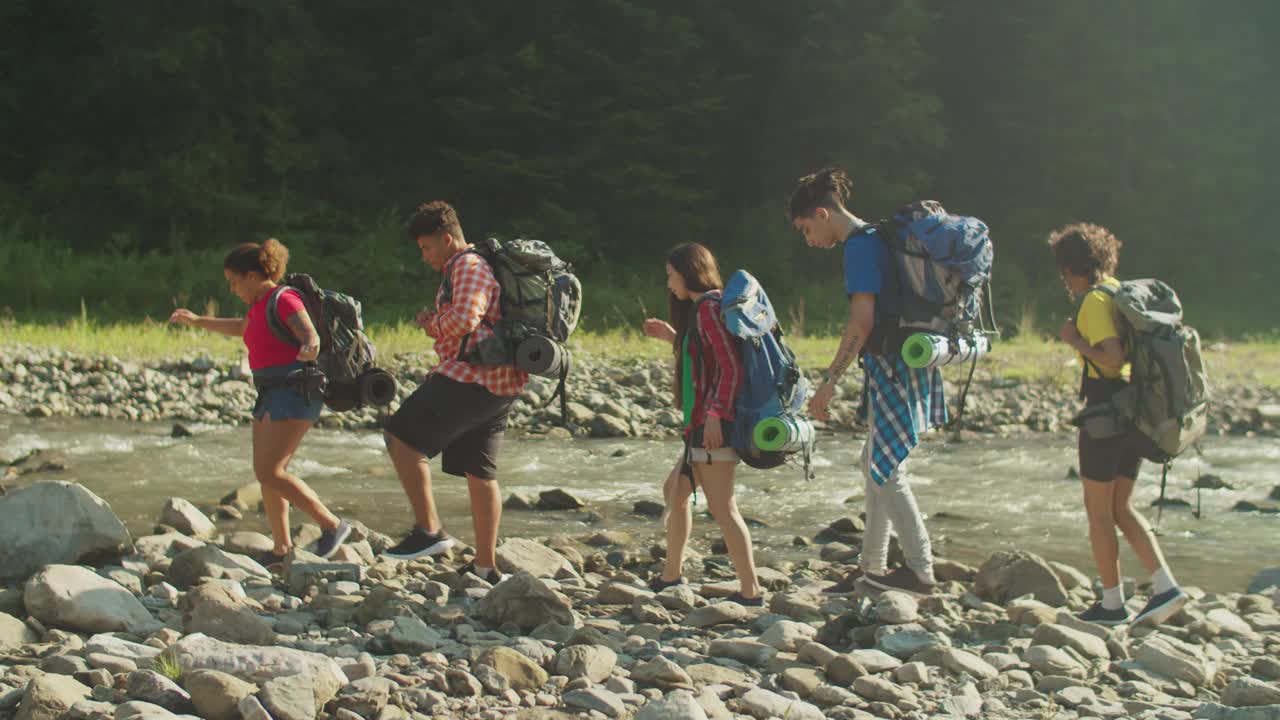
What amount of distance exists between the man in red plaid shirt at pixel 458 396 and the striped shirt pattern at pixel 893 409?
62.8 inches

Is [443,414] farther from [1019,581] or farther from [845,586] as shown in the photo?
[1019,581]

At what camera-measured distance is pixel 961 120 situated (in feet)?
107

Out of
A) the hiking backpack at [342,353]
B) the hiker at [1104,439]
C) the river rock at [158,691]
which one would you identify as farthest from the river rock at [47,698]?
the hiker at [1104,439]

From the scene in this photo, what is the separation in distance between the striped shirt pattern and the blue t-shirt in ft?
1.16

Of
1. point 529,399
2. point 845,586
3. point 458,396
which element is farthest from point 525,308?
point 529,399

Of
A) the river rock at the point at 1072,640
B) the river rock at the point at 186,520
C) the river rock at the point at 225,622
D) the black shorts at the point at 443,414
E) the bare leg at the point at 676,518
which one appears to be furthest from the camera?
the river rock at the point at 186,520

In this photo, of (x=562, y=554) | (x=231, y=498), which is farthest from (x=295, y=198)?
(x=562, y=554)

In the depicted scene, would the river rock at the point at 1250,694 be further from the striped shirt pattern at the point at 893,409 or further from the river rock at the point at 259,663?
the river rock at the point at 259,663

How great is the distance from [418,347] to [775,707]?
1197cm

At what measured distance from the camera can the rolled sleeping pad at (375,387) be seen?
6.29 m

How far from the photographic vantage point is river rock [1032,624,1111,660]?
205 inches

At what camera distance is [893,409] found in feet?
18.5

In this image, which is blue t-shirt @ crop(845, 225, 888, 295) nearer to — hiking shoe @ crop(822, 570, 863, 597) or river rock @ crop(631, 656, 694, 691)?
hiking shoe @ crop(822, 570, 863, 597)

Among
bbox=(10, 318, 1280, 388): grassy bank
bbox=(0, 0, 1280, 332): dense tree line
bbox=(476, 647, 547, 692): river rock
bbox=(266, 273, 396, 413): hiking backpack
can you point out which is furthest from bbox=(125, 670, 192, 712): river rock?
bbox=(0, 0, 1280, 332): dense tree line
